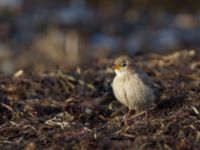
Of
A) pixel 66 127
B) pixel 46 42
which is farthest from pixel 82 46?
pixel 66 127

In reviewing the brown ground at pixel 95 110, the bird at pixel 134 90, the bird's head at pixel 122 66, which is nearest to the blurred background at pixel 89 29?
the brown ground at pixel 95 110

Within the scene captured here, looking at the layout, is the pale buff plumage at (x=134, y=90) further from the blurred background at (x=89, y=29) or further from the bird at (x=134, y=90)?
the blurred background at (x=89, y=29)

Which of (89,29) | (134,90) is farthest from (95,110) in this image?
(89,29)

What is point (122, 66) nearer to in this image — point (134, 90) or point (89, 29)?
point (134, 90)

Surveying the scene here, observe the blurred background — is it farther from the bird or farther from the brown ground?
the bird

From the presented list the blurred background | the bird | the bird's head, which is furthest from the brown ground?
the blurred background

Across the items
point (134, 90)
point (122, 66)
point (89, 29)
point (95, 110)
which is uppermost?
point (122, 66)

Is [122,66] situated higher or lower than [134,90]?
higher
